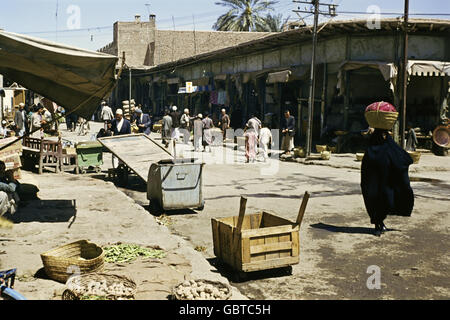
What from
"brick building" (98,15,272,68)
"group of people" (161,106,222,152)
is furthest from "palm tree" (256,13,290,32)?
"group of people" (161,106,222,152)

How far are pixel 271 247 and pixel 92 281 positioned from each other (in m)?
2.10

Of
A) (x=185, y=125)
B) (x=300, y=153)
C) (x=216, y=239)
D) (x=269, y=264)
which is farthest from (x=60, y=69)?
(x=185, y=125)

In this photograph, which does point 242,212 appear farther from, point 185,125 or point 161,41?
point 161,41

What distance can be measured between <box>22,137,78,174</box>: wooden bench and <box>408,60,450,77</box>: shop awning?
12.7 meters

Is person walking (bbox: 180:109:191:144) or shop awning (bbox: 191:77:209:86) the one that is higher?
shop awning (bbox: 191:77:209:86)

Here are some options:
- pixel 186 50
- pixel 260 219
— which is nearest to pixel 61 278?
pixel 260 219

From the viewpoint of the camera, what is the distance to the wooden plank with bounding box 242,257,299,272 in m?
5.85

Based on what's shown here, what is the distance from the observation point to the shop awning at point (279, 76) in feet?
73.8

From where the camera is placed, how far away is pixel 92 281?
511 cm

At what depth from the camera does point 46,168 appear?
14.5 m

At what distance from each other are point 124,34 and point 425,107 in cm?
3948

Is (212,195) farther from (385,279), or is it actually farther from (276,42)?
(276,42)

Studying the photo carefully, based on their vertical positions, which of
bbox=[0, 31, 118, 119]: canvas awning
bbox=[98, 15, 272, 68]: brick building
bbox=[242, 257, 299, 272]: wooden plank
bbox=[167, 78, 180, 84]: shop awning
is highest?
bbox=[98, 15, 272, 68]: brick building

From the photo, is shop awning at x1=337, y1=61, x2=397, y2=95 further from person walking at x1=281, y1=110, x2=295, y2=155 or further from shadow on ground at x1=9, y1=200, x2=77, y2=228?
shadow on ground at x1=9, y1=200, x2=77, y2=228
